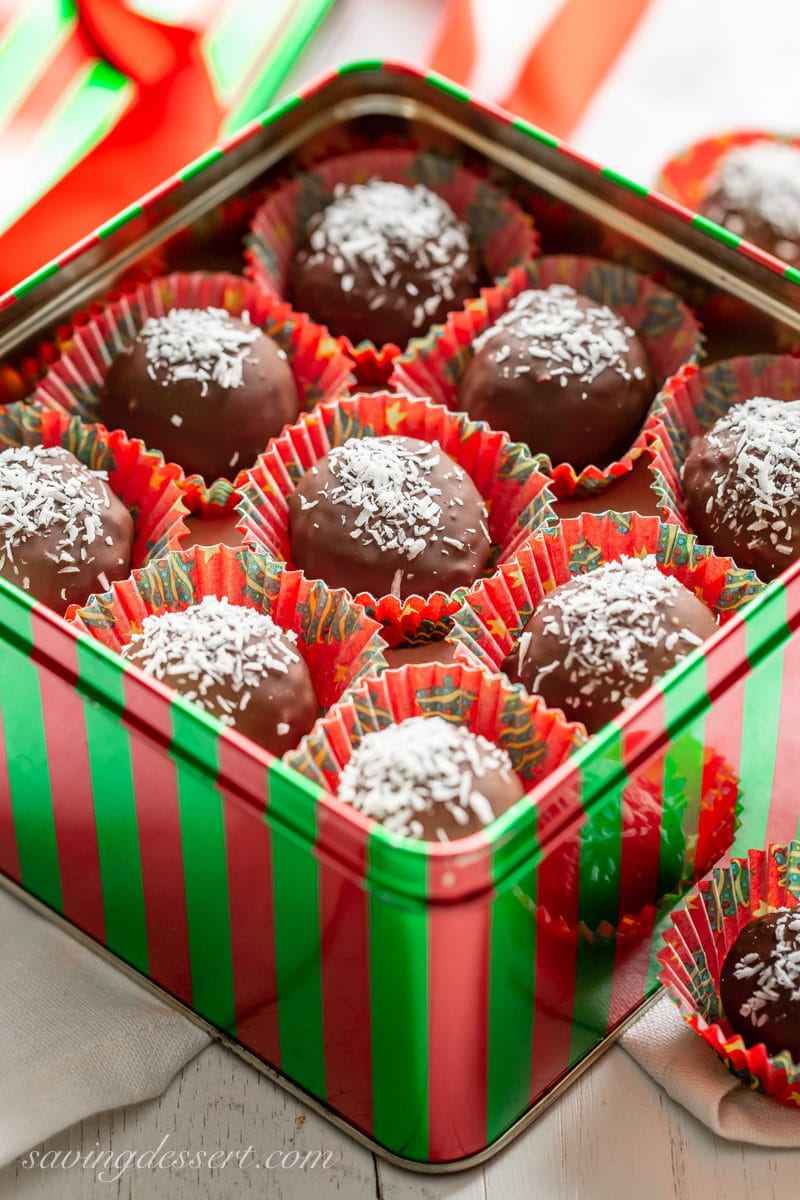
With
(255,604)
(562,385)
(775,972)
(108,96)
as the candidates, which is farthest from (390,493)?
(108,96)

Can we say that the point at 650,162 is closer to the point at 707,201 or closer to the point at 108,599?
the point at 707,201

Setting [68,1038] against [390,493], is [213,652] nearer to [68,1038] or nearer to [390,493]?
[390,493]

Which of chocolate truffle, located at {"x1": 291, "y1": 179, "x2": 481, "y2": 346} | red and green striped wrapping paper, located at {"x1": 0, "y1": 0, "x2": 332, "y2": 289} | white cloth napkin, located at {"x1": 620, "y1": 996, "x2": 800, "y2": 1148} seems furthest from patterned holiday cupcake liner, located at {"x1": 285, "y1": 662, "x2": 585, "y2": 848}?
red and green striped wrapping paper, located at {"x1": 0, "y1": 0, "x2": 332, "y2": 289}

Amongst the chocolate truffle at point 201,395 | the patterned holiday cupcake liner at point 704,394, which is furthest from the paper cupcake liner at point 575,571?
the chocolate truffle at point 201,395

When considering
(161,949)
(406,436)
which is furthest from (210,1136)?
(406,436)

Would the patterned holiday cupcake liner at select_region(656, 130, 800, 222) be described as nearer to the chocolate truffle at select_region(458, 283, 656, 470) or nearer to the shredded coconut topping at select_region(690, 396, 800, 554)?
the chocolate truffle at select_region(458, 283, 656, 470)
